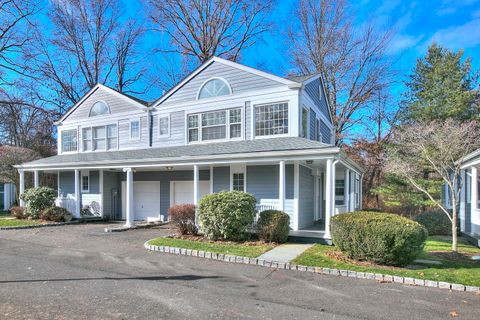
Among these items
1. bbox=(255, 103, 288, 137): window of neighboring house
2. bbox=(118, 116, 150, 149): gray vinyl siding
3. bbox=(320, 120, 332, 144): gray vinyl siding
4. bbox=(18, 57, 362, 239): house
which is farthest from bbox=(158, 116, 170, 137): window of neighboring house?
bbox=(320, 120, 332, 144): gray vinyl siding

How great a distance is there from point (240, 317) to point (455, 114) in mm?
22238

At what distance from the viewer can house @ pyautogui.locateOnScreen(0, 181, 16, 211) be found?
26141 millimetres

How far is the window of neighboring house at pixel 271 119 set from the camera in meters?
13.7

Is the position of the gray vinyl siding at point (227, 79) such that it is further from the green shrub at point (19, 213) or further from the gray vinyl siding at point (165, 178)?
the green shrub at point (19, 213)

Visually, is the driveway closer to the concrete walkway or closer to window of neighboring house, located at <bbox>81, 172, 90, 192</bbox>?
the concrete walkway

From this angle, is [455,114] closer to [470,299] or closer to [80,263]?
[470,299]

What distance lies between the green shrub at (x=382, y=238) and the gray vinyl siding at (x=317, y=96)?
312 inches

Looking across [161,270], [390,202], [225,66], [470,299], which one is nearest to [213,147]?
[225,66]

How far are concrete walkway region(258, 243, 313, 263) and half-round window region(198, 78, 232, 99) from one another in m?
7.52

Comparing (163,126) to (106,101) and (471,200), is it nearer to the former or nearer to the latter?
(106,101)

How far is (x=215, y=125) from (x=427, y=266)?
997cm


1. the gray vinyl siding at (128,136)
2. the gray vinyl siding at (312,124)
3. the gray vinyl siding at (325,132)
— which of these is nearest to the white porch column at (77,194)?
the gray vinyl siding at (128,136)

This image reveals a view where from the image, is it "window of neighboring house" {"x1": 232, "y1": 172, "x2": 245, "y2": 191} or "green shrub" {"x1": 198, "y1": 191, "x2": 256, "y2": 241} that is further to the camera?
"window of neighboring house" {"x1": 232, "y1": 172, "x2": 245, "y2": 191}

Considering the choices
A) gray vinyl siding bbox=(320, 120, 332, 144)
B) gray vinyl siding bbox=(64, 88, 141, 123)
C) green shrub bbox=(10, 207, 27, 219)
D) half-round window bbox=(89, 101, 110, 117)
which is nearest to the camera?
green shrub bbox=(10, 207, 27, 219)
